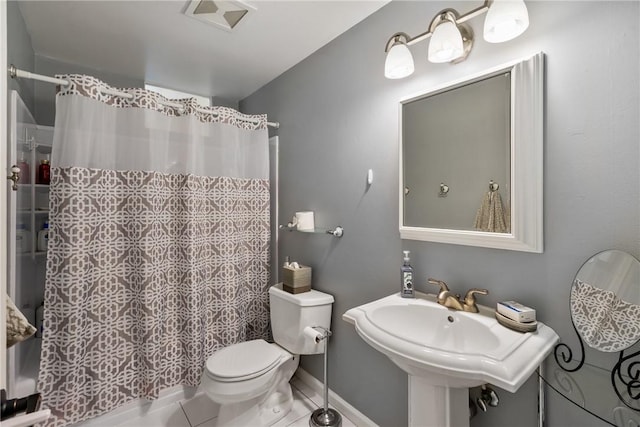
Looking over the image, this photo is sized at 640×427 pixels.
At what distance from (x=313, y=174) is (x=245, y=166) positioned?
56 centimetres

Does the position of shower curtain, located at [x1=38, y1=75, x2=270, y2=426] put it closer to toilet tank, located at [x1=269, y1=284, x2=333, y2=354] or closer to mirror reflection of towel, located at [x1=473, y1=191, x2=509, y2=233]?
toilet tank, located at [x1=269, y1=284, x2=333, y2=354]

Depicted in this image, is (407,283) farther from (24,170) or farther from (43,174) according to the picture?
(43,174)

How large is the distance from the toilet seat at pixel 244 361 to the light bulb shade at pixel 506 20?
6.14ft

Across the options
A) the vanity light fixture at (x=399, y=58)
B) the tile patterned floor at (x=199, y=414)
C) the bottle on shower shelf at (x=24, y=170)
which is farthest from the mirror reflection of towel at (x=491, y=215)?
the bottle on shower shelf at (x=24, y=170)

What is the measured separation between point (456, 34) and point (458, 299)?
3.45 ft

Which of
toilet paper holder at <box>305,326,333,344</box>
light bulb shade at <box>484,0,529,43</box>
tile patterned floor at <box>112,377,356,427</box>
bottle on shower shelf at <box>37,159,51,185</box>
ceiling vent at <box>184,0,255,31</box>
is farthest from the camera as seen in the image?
bottle on shower shelf at <box>37,159,51,185</box>

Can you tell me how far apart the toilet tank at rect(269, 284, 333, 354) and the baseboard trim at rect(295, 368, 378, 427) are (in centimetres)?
35

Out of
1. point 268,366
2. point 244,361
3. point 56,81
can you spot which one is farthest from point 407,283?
point 56,81

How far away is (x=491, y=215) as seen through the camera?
3.69ft

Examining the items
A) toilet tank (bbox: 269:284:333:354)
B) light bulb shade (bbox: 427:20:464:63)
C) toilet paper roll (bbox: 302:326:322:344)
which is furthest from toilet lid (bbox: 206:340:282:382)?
light bulb shade (bbox: 427:20:464:63)

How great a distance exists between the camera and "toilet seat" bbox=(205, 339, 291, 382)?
155 centimetres

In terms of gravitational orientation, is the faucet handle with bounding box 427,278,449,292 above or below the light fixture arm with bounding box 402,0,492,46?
below

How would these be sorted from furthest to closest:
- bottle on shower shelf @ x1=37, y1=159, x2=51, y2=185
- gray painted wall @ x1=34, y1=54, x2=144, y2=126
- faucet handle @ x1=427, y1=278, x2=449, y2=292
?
gray painted wall @ x1=34, y1=54, x2=144, y2=126, bottle on shower shelf @ x1=37, y1=159, x2=51, y2=185, faucet handle @ x1=427, y1=278, x2=449, y2=292

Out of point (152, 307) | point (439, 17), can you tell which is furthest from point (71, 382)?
point (439, 17)
